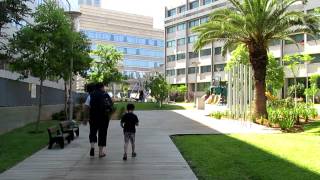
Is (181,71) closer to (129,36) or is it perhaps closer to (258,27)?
(129,36)

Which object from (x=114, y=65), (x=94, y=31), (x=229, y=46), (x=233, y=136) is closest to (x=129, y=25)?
(x=94, y=31)

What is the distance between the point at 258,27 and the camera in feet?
92.5

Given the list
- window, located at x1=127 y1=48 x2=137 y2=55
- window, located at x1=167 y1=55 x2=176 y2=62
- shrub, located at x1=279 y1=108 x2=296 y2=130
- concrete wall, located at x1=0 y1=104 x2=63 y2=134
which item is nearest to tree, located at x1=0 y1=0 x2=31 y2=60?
concrete wall, located at x1=0 y1=104 x2=63 y2=134

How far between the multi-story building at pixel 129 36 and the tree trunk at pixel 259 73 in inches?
4487

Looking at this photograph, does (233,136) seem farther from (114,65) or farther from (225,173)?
(114,65)

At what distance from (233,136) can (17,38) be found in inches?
356

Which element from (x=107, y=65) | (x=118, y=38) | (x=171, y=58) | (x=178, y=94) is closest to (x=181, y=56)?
(x=171, y=58)

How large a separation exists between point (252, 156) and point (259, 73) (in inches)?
648

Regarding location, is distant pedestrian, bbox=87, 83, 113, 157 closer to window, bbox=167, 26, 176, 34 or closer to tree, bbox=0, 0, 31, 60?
tree, bbox=0, 0, 31, 60

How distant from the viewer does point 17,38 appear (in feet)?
71.6

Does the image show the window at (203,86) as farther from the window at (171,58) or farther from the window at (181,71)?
the window at (171,58)

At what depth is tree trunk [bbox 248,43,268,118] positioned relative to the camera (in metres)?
29.1

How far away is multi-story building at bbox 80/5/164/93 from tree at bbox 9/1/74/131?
120623 mm

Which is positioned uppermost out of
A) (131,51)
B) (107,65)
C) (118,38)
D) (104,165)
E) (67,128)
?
(118,38)
